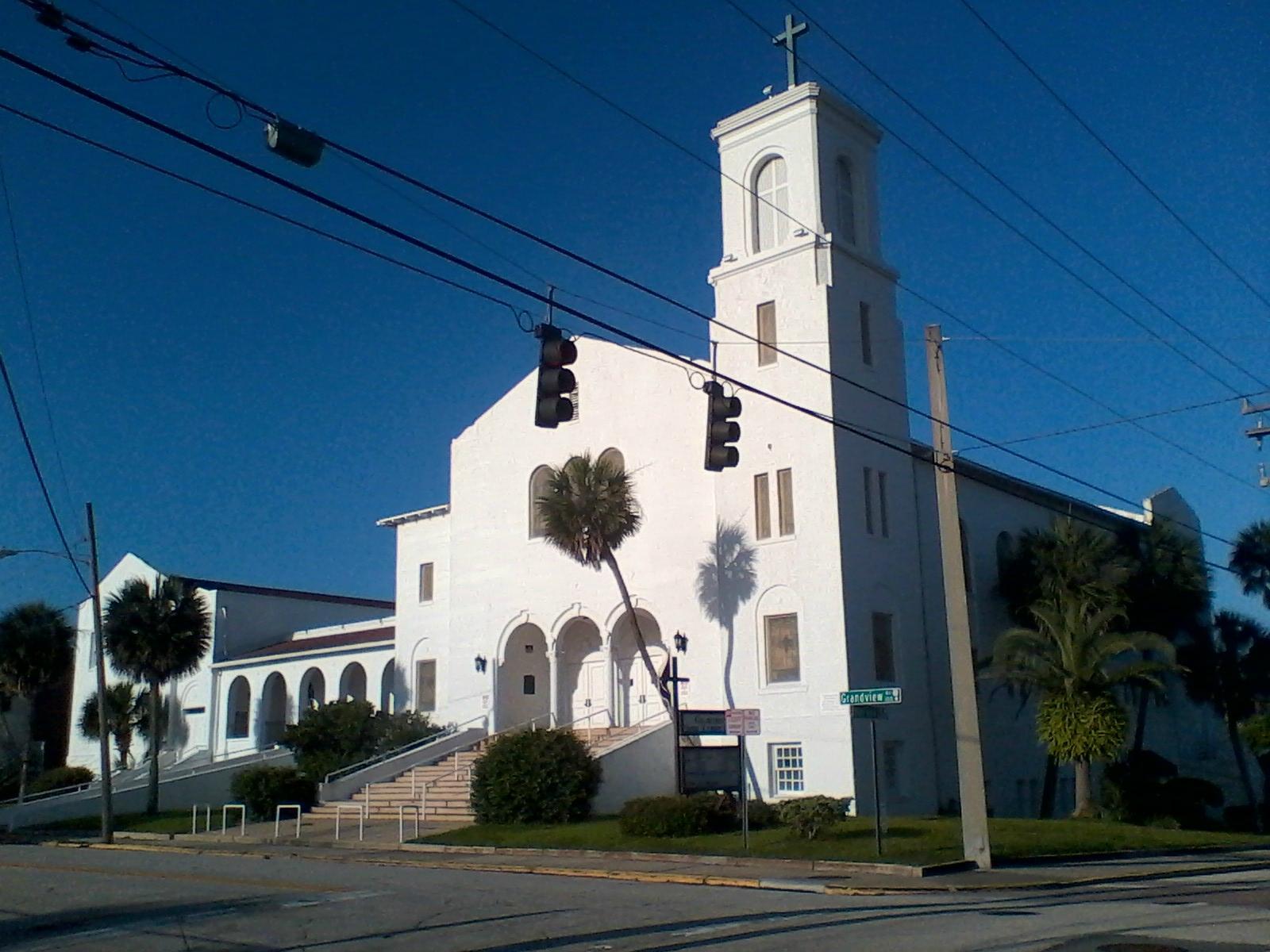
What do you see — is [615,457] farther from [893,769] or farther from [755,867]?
[755,867]

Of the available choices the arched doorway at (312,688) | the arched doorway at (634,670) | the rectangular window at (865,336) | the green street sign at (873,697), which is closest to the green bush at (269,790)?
the arched doorway at (634,670)

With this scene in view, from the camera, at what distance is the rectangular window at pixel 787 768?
30812 mm

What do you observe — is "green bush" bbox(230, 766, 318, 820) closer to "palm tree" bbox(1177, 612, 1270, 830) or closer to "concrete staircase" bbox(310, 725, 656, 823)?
"concrete staircase" bbox(310, 725, 656, 823)

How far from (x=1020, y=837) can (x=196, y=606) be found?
2698 centimetres

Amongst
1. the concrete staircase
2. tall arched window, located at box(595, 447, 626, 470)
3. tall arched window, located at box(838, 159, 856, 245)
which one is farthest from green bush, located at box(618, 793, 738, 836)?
tall arched window, located at box(838, 159, 856, 245)

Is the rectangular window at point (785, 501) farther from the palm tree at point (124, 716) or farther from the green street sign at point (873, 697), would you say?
the palm tree at point (124, 716)

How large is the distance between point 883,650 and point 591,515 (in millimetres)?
8120

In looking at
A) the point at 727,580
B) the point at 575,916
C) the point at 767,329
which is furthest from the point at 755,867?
the point at 767,329

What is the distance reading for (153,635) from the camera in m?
39.2

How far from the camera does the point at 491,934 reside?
42.4 ft

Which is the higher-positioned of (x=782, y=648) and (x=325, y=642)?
(x=325, y=642)

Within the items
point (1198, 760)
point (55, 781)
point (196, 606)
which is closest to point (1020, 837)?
point (1198, 760)

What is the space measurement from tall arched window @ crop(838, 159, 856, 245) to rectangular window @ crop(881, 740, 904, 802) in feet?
43.5

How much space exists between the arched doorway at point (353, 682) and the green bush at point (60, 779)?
9.98 metres
